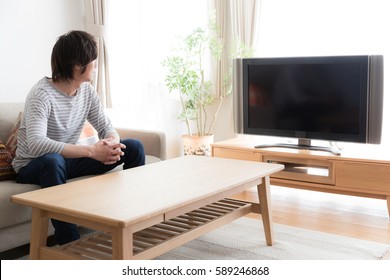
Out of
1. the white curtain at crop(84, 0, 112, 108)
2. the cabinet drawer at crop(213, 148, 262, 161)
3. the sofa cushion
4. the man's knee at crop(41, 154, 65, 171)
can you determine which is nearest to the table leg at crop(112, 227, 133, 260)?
the man's knee at crop(41, 154, 65, 171)

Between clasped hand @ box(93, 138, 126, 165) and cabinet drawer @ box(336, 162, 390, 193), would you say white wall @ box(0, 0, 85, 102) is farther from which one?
cabinet drawer @ box(336, 162, 390, 193)

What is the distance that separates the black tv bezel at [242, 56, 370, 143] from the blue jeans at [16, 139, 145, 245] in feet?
3.86

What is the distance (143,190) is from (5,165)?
100cm

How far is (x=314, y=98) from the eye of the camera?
3389 millimetres

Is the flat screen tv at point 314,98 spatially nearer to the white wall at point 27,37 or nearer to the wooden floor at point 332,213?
the wooden floor at point 332,213

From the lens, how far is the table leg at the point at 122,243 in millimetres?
1682

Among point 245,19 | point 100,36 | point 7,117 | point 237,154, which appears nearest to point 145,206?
point 7,117

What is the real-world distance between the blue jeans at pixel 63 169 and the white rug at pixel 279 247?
51cm

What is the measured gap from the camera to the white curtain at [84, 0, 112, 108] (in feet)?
12.8

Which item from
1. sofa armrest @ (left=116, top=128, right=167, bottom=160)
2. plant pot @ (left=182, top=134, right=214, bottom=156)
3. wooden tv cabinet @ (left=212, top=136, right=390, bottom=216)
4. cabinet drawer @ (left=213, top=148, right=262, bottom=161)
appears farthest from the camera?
plant pot @ (left=182, top=134, right=214, bottom=156)

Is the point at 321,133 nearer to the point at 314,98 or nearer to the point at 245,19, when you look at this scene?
the point at 314,98

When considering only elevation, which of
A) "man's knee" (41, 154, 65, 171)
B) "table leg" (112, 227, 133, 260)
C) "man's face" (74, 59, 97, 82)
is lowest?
"table leg" (112, 227, 133, 260)

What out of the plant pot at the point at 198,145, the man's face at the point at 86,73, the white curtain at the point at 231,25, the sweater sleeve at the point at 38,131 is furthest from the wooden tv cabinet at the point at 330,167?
the sweater sleeve at the point at 38,131

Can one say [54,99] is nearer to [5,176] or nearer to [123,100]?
[5,176]
